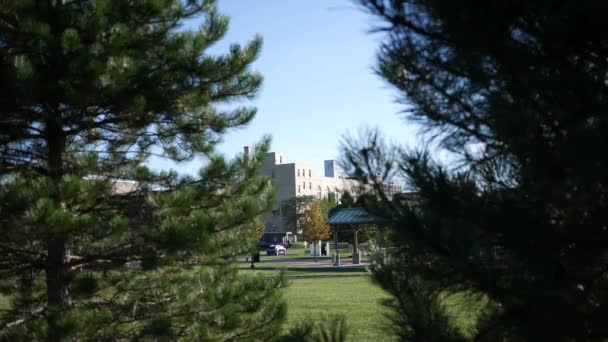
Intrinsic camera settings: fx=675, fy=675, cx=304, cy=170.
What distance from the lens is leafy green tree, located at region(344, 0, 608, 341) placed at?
274cm

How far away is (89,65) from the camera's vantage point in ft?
20.3

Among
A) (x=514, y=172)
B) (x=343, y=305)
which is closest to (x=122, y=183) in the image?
(x=514, y=172)

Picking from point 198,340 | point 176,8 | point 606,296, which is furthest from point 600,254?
point 176,8

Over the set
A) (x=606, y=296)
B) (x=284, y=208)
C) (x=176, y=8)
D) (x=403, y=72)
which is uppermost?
(x=284, y=208)

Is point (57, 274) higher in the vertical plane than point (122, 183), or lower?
lower

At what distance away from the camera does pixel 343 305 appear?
16547 mm

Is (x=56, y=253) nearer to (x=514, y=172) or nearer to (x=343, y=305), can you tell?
(x=514, y=172)

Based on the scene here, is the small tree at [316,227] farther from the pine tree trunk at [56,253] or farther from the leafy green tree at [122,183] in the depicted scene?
the pine tree trunk at [56,253]

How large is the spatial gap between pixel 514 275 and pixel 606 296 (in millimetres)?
386

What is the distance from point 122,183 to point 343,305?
34.1 feet

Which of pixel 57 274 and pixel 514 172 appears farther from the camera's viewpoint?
pixel 57 274

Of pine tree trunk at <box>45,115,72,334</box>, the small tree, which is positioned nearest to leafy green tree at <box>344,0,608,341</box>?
pine tree trunk at <box>45,115,72,334</box>

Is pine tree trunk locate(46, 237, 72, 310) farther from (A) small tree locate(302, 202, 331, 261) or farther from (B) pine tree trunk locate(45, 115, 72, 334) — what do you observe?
(A) small tree locate(302, 202, 331, 261)

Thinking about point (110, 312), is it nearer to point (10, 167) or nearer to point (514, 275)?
point (10, 167)
